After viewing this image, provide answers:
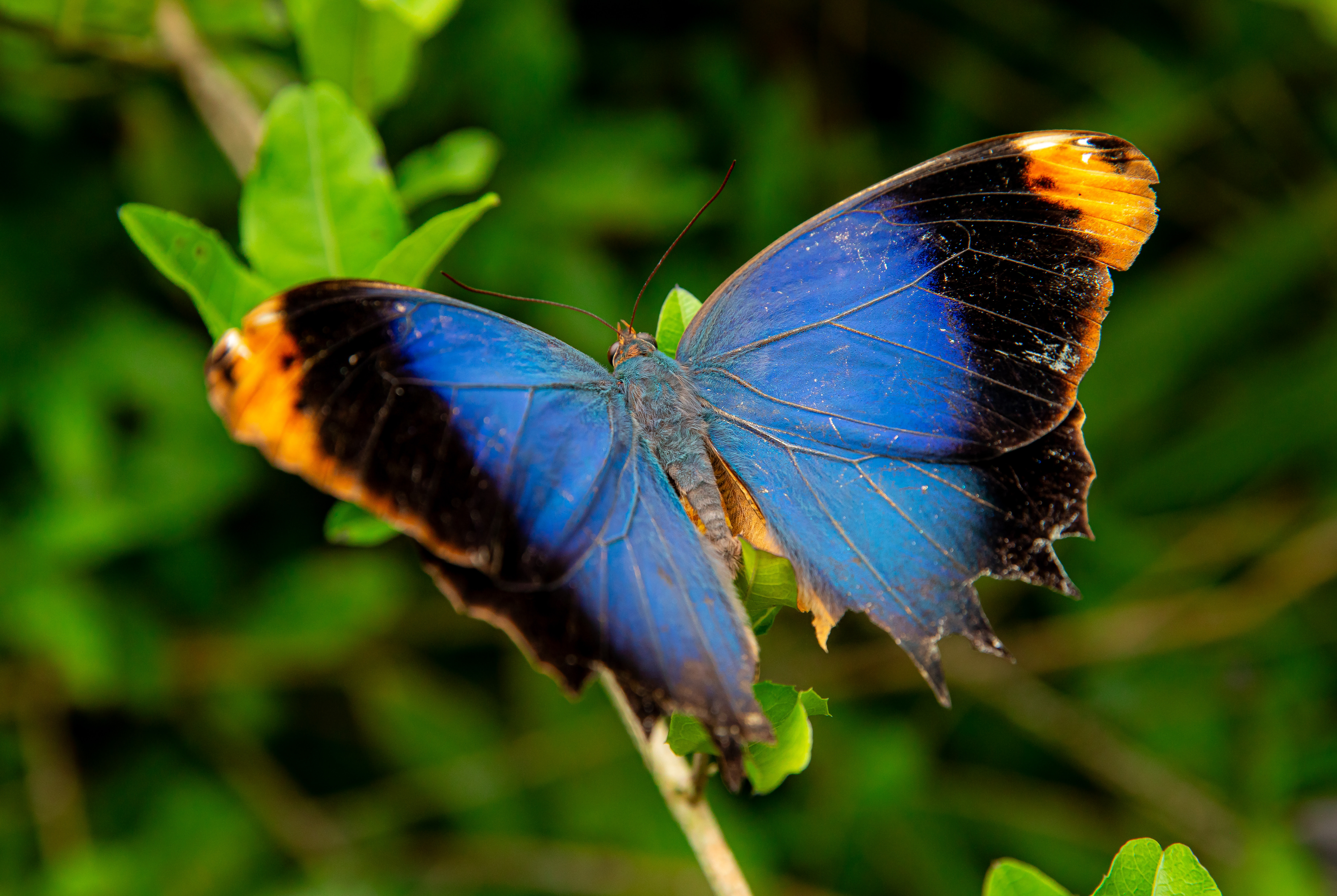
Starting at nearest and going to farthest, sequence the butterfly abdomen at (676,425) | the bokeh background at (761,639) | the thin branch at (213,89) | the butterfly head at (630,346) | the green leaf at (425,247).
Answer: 1. the green leaf at (425,247)
2. the butterfly abdomen at (676,425)
3. the butterfly head at (630,346)
4. the thin branch at (213,89)
5. the bokeh background at (761,639)

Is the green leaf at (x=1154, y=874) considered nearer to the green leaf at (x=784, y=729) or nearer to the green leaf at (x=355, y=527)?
the green leaf at (x=784, y=729)

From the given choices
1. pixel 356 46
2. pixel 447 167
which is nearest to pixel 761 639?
pixel 447 167

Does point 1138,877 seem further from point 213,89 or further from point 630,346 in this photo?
point 213,89

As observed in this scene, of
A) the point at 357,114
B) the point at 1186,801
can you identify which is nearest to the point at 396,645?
the point at 357,114

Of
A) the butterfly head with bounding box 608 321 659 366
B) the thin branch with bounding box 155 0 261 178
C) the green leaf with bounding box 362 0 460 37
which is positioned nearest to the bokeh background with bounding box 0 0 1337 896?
the thin branch with bounding box 155 0 261 178

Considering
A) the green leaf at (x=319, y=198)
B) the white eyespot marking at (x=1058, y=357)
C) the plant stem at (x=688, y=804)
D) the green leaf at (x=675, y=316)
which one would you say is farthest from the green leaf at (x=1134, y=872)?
the green leaf at (x=319, y=198)

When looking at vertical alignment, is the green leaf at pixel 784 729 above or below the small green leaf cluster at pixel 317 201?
below

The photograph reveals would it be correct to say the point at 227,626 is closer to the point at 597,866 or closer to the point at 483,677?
the point at 483,677
